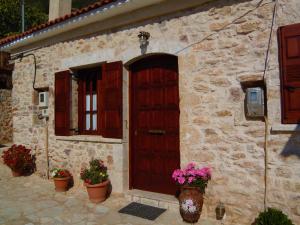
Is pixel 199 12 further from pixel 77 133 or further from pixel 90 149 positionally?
pixel 77 133

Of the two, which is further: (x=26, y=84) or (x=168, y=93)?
(x=26, y=84)

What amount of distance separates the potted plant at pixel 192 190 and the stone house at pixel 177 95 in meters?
0.16

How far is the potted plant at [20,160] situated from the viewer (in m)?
7.02

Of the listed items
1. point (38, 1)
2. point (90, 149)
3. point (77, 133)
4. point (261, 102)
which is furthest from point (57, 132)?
point (38, 1)

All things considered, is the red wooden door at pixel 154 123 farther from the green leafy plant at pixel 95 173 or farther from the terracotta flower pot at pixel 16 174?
the terracotta flower pot at pixel 16 174

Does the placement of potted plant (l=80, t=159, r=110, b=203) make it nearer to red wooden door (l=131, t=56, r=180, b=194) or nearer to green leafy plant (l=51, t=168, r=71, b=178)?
red wooden door (l=131, t=56, r=180, b=194)

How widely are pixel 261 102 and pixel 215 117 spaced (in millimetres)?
714

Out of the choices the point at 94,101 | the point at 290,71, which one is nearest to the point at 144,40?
the point at 94,101

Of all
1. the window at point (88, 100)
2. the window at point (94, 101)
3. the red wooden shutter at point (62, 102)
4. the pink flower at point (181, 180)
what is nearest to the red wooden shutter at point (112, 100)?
the window at point (94, 101)

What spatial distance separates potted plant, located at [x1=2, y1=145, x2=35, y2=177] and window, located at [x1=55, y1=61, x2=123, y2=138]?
48.0 inches

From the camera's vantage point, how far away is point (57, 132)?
22.0ft

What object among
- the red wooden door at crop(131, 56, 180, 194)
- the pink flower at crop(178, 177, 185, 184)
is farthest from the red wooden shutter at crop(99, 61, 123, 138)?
the pink flower at crop(178, 177, 185, 184)

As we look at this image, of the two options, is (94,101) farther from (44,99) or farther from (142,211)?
(142,211)

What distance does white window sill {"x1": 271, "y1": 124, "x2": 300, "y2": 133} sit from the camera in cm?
361
